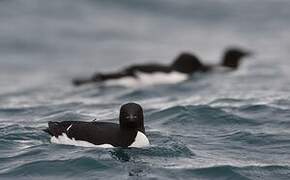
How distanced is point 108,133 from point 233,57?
41.9 ft

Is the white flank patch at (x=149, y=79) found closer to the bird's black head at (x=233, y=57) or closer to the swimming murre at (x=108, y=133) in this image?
the bird's black head at (x=233, y=57)

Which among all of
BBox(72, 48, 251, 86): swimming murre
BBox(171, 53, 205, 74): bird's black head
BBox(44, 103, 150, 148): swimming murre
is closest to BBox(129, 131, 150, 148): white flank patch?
BBox(44, 103, 150, 148): swimming murre

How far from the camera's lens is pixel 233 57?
23844 mm

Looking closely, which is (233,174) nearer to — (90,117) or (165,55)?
(90,117)

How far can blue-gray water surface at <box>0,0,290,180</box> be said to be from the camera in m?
10.6

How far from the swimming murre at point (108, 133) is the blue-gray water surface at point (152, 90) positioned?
0.47 feet

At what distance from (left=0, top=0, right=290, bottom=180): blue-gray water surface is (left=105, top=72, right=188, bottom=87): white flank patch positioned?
0.38m

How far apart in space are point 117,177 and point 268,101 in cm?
567

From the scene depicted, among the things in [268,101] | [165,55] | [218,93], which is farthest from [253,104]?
[165,55]

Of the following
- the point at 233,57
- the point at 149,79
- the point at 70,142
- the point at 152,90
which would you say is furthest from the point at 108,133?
the point at 233,57

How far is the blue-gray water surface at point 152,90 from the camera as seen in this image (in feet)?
34.8

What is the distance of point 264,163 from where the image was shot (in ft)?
34.9

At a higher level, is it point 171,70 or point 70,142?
point 171,70

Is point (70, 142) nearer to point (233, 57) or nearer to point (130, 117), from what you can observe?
point (130, 117)
